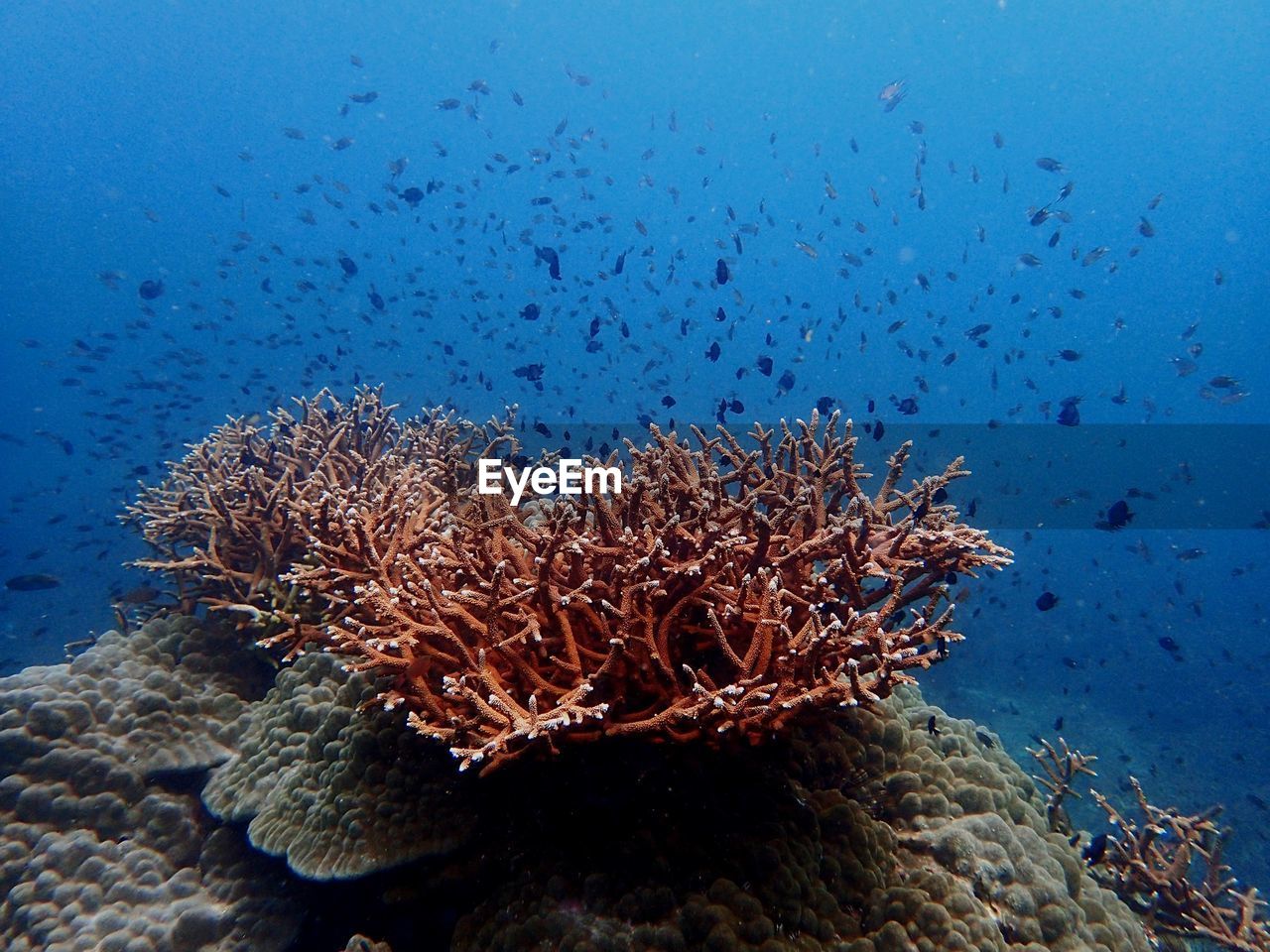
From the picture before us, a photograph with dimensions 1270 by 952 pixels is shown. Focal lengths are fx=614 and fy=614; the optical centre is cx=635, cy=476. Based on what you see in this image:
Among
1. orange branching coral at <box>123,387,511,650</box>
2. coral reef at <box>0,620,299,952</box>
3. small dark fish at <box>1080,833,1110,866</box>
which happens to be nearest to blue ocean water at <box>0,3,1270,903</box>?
orange branching coral at <box>123,387,511,650</box>

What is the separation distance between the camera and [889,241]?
106 m

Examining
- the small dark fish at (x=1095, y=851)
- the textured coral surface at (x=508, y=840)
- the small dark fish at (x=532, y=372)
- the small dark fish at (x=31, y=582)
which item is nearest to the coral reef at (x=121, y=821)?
the textured coral surface at (x=508, y=840)

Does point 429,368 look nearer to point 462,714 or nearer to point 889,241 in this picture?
point 462,714

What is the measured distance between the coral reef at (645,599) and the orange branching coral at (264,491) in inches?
20.9

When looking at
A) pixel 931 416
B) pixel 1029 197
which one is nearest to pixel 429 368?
pixel 931 416

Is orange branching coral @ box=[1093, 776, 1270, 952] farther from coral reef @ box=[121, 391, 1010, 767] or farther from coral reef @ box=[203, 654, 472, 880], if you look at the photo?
coral reef @ box=[203, 654, 472, 880]

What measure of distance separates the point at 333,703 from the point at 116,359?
115693 millimetres

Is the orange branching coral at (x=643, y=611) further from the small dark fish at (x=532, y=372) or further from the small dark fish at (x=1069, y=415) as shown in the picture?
the small dark fish at (x=1069, y=415)

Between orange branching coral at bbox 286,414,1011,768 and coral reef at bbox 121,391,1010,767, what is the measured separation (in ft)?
0.04

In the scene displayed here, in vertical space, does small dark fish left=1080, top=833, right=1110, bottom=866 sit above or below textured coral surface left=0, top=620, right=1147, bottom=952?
below

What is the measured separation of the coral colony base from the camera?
8.36 feet

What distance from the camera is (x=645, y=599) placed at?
105 inches

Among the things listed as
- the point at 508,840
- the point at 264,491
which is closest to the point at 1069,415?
the point at 508,840

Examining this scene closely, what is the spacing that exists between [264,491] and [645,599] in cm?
387
